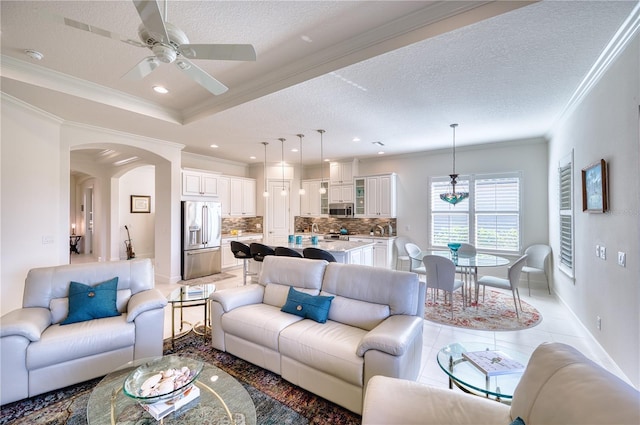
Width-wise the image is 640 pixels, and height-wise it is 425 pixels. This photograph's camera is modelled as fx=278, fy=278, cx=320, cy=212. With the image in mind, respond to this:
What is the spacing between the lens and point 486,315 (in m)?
4.02

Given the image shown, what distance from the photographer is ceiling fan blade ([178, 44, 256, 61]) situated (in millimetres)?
1961

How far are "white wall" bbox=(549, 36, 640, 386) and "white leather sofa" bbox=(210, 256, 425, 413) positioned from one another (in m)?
1.71

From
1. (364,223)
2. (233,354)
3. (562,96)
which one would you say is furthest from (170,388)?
(364,223)

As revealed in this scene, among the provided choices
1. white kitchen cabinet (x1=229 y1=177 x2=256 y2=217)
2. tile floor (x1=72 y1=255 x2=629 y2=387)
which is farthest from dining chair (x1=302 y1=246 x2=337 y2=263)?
white kitchen cabinet (x1=229 y1=177 x2=256 y2=217)

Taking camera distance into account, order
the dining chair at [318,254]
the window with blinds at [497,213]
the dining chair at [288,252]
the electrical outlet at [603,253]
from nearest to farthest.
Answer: the electrical outlet at [603,253]
the dining chair at [318,254]
the dining chair at [288,252]
the window with blinds at [497,213]

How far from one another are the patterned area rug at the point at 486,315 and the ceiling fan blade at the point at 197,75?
386 cm

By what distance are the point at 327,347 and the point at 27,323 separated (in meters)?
2.37

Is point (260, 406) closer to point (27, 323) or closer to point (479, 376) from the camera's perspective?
point (479, 376)

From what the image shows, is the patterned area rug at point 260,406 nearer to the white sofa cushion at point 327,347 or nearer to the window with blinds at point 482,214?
the white sofa cushion at point 327,347

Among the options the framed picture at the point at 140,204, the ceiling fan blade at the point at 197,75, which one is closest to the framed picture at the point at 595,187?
the ceiling fan blade at the point at 197,75

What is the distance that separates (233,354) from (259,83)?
3.04 m

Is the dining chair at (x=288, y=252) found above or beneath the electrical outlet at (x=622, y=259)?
beneath

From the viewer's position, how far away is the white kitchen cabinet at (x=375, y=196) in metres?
6.75

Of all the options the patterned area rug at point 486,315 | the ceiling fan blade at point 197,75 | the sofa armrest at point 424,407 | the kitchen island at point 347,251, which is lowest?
the patterned area rug at point 486,315
